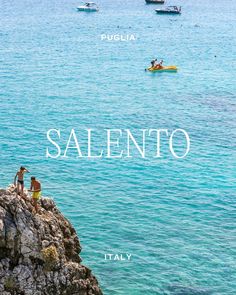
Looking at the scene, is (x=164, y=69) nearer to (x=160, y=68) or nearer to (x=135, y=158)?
(x=160, y=68)

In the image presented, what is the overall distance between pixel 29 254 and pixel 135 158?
4291 cm

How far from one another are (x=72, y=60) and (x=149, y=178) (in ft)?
241

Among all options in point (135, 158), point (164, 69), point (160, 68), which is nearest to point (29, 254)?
point (135, 158)

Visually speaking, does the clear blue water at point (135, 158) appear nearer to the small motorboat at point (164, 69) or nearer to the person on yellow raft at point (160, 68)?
the small motorboat at point (164, 69)

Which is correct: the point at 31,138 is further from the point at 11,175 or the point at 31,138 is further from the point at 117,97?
the point at 117,97

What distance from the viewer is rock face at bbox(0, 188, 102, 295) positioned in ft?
143

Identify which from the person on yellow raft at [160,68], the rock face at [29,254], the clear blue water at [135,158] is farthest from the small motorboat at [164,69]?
the rock face at [29,254]

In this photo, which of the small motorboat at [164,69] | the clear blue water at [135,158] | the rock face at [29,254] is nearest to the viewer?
the rock face at [29,254]

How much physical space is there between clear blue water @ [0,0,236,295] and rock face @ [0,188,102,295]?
34.8ft

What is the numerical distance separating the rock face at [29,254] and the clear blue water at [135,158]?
10.6 m

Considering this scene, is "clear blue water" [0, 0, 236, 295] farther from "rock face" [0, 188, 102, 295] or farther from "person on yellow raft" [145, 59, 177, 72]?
"rock face" [0, 188, 102, 295]

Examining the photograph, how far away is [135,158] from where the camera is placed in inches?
3386

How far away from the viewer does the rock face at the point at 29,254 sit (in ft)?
143

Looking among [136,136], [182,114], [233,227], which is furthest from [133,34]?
[233,227]
